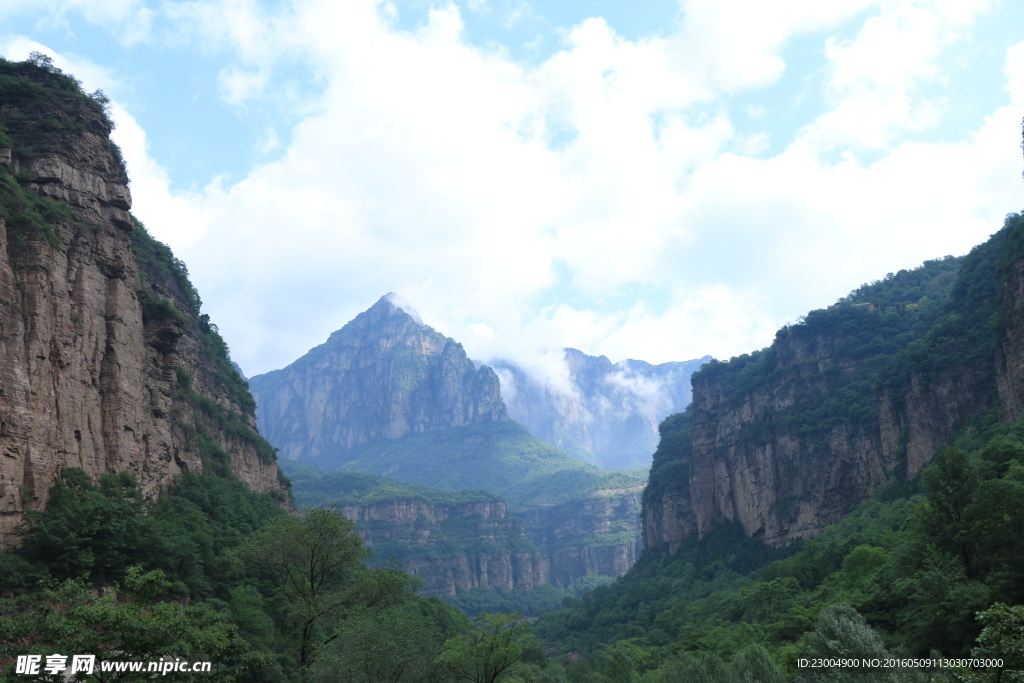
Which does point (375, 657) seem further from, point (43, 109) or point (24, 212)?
point (43, 109)

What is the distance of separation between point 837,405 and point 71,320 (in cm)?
10397

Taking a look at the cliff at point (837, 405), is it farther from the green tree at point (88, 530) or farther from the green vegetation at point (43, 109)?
the green vegetation at point (43, 109)

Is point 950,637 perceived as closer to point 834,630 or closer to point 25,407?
point 834,630

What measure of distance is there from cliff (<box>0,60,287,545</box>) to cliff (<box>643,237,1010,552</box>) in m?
81.8

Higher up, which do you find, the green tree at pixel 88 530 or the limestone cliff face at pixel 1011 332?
the limestone cliff face at pixel 1011 332

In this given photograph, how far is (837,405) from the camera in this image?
117625mm

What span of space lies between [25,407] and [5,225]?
1150 centimetres

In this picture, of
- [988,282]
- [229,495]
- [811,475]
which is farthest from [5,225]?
[811,475]

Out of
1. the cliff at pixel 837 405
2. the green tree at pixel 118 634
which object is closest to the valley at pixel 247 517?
the green tree at pixel 118 634

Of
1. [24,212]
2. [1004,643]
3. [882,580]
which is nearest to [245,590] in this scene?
[24,212]

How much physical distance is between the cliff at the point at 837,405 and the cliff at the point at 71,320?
8179cm

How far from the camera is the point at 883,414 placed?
101 metres

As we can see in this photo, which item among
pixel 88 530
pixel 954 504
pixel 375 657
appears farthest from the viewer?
pixel 954 504

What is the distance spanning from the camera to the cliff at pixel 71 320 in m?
42.9
